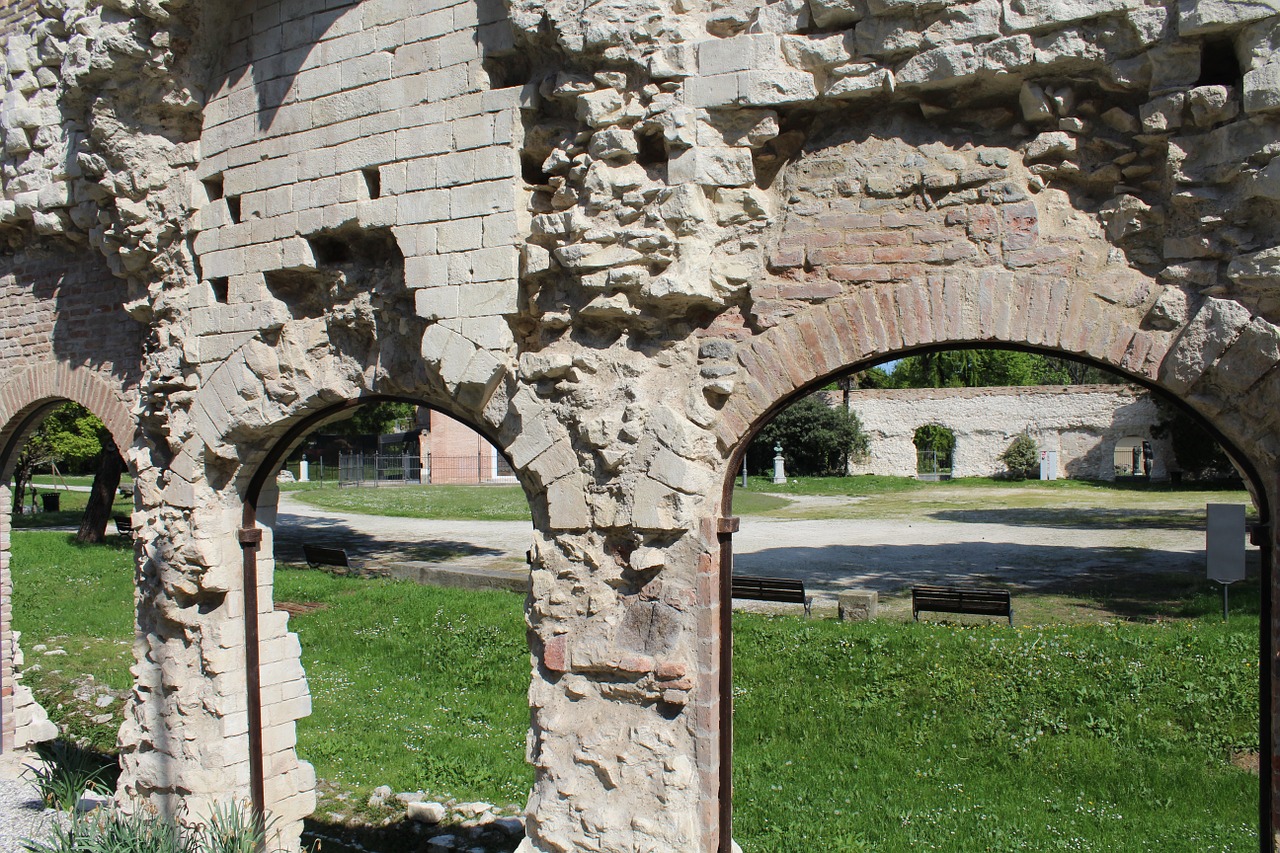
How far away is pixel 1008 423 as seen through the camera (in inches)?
1261

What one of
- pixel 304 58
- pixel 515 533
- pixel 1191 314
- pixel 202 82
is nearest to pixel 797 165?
pixel 1191 314

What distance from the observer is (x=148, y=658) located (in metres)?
6.25

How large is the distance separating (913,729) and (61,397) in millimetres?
7396

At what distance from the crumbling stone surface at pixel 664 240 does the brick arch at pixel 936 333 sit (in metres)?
0.01

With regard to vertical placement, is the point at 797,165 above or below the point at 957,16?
below

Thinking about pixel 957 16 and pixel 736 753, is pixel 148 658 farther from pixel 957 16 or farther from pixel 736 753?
pixel 957 16

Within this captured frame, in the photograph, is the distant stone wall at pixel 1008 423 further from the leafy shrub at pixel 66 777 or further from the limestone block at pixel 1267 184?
the leafy shrub at pixel 66 777

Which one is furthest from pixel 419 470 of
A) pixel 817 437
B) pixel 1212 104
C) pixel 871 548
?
pixel 1212 104

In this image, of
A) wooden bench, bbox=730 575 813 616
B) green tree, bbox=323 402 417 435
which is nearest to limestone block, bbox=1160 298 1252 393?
wooden bench, bbox=730 575 813 616

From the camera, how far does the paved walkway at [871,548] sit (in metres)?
13.8

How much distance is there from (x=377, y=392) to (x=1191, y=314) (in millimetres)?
4032

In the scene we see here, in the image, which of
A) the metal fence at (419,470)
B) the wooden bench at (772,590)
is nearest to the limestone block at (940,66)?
the wooden bench at (772,590)

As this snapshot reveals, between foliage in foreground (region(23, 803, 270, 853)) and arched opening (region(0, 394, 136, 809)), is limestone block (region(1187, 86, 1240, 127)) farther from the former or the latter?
arched opening (region(0, 394, 136, 809))

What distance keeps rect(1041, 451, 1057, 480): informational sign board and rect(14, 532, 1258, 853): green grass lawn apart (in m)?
22.3
